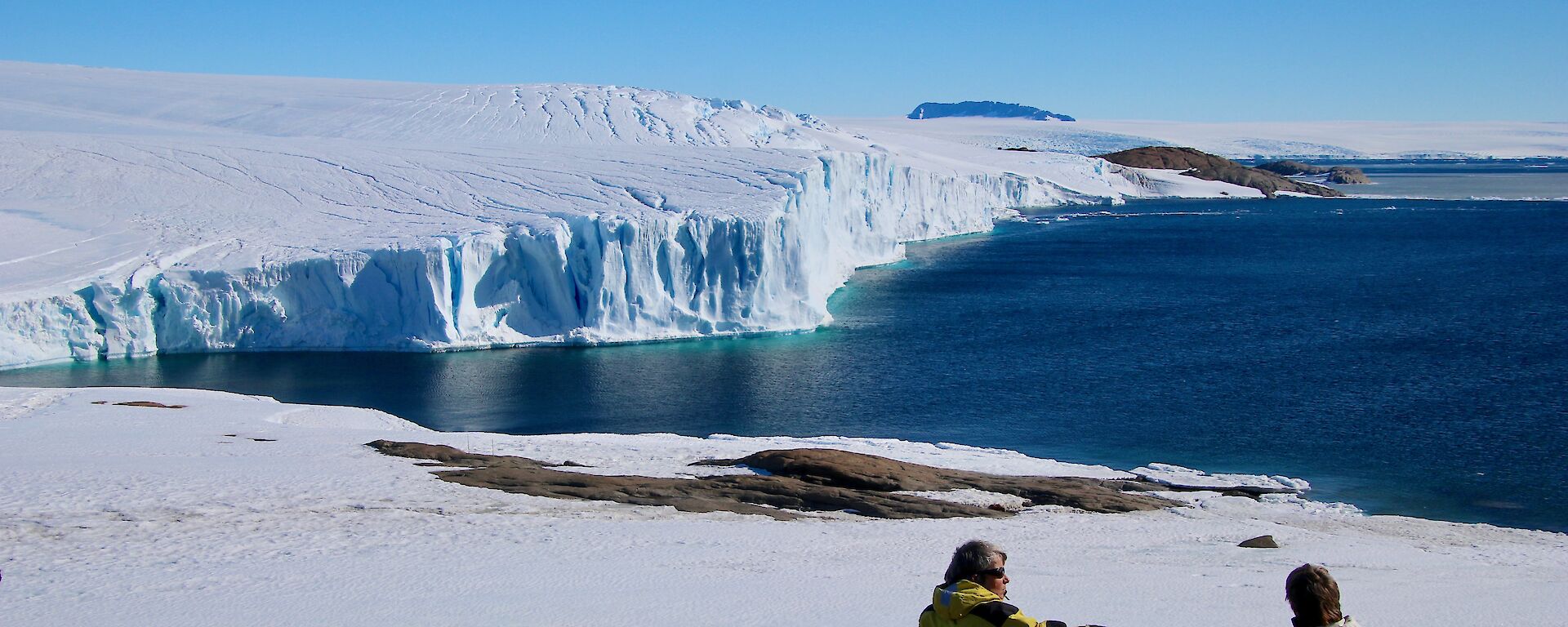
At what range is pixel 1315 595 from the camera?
10.8ft

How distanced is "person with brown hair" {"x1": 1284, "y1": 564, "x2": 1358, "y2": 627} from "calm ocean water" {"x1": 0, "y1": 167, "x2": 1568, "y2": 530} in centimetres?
983

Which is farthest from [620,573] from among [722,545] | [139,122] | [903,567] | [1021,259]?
[139,122]

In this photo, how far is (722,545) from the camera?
8227mm

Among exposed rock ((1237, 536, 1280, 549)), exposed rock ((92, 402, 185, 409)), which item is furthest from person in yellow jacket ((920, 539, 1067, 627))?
exposed rock ((92, 402, 185, 409))

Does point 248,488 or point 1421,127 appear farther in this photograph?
point 1421,127

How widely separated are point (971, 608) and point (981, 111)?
17981 cm

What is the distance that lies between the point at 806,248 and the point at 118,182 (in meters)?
14.7

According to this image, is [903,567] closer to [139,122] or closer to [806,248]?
[806,248]

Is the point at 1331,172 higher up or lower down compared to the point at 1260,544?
higher up

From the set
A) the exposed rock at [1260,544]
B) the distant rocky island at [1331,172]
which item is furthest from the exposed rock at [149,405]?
the distant rocky island at [1331,172]

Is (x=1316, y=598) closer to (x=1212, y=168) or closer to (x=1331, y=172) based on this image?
(x=1212, y=168)

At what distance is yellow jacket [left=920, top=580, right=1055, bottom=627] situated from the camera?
3420 millimetres

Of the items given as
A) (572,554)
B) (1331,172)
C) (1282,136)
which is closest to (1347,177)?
(1331,172)

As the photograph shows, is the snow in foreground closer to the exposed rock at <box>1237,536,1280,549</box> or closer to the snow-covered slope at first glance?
the exposed rock at <box>1237,536,1280,549</box>
